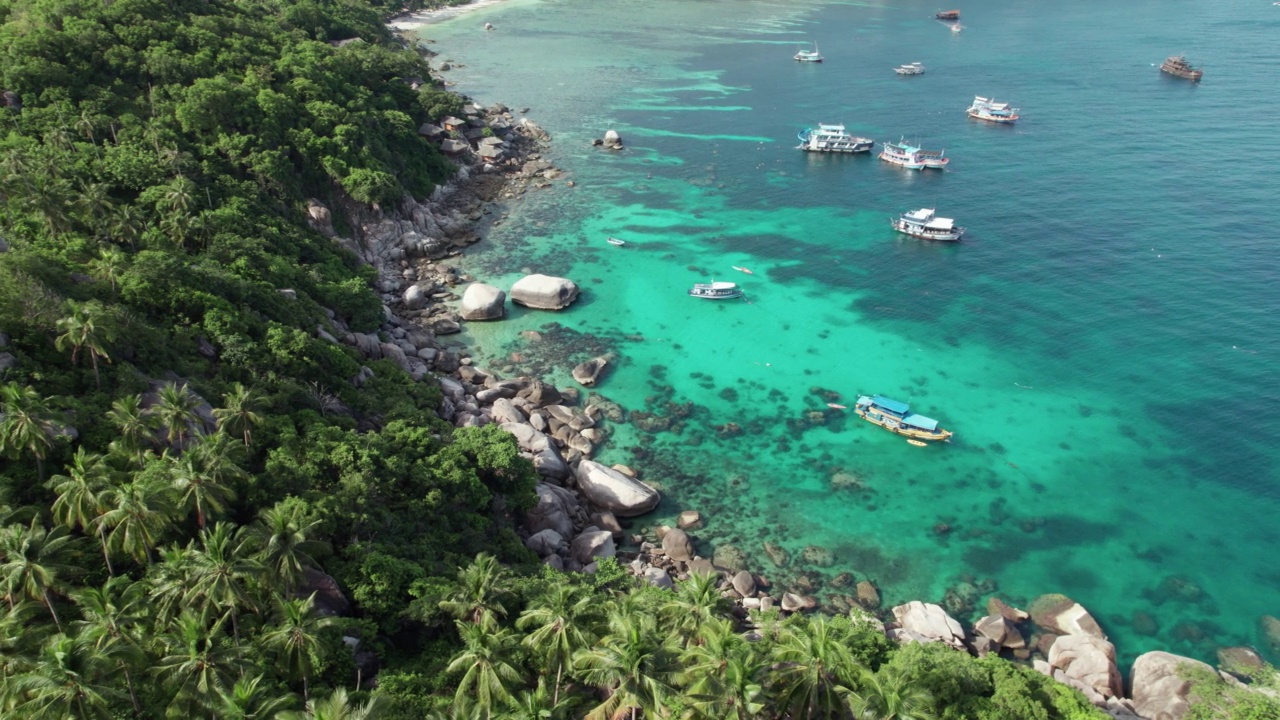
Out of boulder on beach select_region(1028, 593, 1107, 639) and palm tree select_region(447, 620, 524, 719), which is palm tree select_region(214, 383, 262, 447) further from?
boulder on beach select_region(1028, 593, 1107, 639)

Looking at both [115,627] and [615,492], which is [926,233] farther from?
[115,627]

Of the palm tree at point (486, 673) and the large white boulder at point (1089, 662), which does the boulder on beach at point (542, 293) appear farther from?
the large white boulder at point (1089, 662)

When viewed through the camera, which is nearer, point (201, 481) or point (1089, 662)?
point (201, 481)

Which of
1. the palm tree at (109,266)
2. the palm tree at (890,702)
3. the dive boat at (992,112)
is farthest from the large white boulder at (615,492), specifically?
the dive boat at (992,112)

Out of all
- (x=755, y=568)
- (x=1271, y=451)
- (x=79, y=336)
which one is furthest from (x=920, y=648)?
(x=79, y=336)

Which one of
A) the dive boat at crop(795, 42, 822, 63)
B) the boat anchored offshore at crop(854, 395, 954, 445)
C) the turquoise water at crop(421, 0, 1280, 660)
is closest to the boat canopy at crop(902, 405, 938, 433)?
the boat anchored offshore at crop(854, 395, 954, 445)

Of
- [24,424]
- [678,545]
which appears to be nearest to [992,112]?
[678,545]

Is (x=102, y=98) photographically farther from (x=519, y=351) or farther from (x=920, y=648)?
(x=920, y=648)
